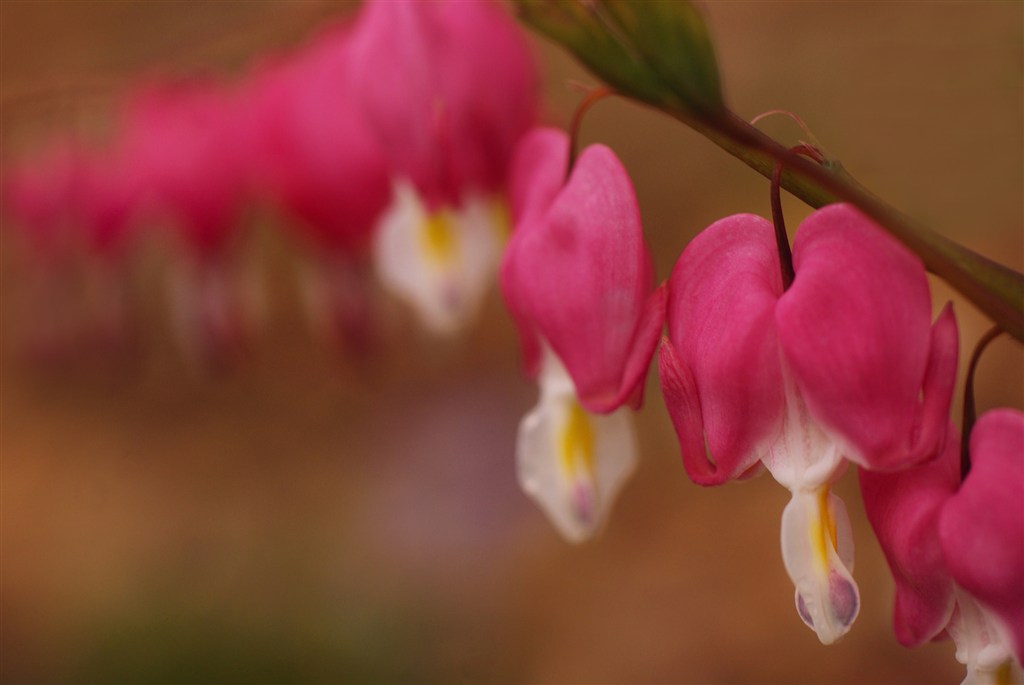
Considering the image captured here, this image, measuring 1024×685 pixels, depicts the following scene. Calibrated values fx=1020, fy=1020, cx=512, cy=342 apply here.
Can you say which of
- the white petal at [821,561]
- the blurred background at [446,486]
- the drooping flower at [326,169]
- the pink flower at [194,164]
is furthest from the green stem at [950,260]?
the blurred background at [446,486]

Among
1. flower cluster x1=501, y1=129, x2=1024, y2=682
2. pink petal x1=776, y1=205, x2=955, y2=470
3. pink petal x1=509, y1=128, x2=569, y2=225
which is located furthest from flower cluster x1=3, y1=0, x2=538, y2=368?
pink petal x1=776, y1=205, x2=955, y2=470

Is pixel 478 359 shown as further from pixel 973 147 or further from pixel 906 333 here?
pixel 906 333

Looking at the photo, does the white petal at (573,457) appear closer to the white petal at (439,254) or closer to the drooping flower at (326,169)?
the white petal at (439,254)

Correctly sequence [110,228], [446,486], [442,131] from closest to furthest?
[442,131] → [110,228] → [446,486]

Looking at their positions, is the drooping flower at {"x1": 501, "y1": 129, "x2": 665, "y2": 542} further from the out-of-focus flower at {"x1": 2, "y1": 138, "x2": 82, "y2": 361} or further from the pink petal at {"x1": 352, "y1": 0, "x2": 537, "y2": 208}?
the out-of-focus flower at {"x1": 2, "y1": 138, "x2": 82, "y2": 361}

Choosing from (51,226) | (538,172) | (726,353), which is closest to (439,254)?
(538,172)

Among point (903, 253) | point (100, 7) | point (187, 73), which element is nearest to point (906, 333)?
point (903, 253)

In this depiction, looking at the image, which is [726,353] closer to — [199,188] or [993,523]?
[993,523]
